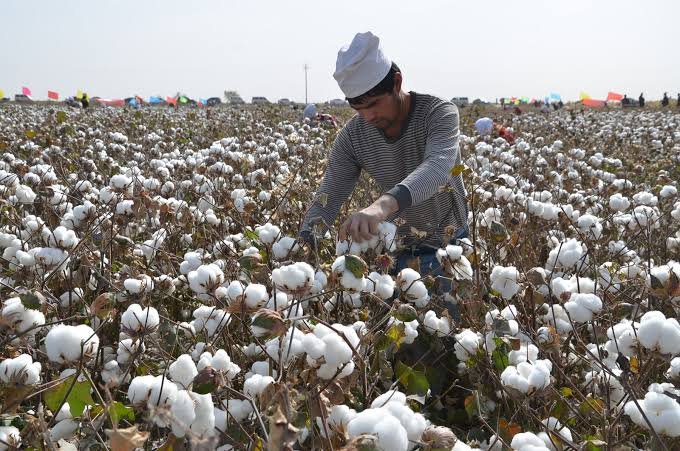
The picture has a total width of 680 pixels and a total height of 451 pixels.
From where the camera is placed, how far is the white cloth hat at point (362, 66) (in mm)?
2352

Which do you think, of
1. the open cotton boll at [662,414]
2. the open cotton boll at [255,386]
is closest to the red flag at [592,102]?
the open cotton boll at [662,414]

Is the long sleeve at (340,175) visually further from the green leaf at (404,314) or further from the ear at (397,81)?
the green leaf at (404,314)

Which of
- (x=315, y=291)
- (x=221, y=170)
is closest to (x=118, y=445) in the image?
(x=315, y=291)

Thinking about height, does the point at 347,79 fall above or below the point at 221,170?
above

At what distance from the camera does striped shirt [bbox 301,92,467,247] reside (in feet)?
8.52

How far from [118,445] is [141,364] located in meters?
0.79

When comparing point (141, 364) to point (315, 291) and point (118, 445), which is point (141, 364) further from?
point (118, 445)

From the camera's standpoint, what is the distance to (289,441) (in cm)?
74

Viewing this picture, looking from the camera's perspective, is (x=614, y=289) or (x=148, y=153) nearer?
(x=614, y=289)

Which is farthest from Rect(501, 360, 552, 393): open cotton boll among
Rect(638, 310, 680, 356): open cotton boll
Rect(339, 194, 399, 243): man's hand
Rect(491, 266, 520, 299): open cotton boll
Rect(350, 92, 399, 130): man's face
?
Rect(350, 92, 399, 130): man's face

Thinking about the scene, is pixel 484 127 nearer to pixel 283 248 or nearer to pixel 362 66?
pixel 362 66

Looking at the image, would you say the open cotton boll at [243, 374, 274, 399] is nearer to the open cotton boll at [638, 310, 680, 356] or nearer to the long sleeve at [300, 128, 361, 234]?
the open cotton boll at [638, 310, 680, 356]

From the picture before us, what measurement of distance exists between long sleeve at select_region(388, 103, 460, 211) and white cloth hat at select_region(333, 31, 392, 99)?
0.32 metres

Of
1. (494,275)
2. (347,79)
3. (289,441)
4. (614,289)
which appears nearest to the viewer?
(289,441)
